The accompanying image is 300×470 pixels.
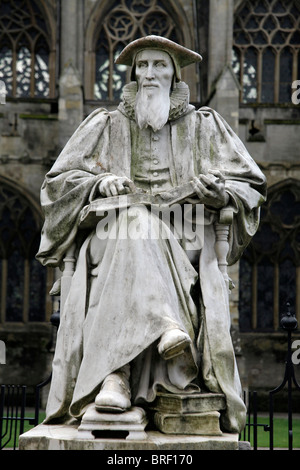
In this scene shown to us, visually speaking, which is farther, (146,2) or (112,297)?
(146,2)

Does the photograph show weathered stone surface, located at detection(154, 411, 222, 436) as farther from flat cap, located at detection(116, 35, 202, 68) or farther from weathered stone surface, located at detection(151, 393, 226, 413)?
flat cap, located at detection(116, 35, 202, 68)

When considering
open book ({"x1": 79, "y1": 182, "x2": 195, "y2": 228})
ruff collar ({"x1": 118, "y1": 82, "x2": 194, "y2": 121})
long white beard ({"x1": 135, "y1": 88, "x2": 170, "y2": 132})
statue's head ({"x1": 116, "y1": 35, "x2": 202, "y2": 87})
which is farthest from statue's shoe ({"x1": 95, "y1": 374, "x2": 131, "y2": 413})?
statue's head ({"x1": 116, "y1": 35, "x2": 202, "y2": 87})

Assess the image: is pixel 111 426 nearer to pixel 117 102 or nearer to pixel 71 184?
pixel 71 184

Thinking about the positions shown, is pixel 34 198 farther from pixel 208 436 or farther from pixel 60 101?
pixel 208 436

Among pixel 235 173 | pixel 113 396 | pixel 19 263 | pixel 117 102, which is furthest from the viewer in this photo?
pixel 117 102

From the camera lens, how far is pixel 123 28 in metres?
19.9

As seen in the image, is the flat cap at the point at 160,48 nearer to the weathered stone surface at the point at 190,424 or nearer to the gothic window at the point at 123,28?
the weathered stone surface at the point at 190,424

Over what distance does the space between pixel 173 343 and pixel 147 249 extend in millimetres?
498

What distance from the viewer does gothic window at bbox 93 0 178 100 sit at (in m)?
19.8

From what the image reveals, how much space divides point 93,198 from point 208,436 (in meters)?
1.29

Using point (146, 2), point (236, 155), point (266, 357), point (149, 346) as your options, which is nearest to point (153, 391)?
point (149, 346)

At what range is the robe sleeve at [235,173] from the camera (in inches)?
175

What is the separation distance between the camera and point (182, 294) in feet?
13.4

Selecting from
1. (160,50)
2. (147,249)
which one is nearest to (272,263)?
(160,50)
